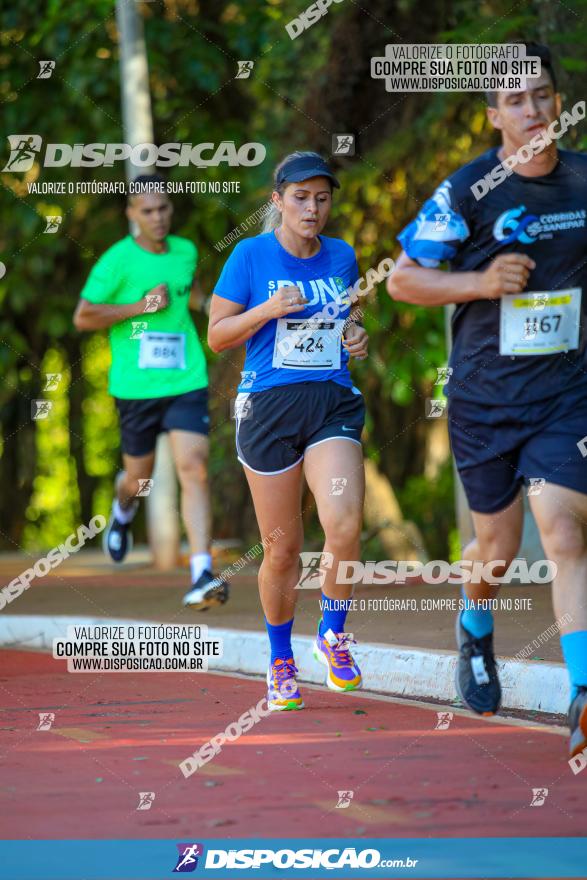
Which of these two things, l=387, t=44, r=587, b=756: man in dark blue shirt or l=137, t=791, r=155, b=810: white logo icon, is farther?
l=387, t=44, r=587, b=756: man in dark blue shirt

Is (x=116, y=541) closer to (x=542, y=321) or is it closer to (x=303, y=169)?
(x=303, y=169)

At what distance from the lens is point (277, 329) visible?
7.06 metres

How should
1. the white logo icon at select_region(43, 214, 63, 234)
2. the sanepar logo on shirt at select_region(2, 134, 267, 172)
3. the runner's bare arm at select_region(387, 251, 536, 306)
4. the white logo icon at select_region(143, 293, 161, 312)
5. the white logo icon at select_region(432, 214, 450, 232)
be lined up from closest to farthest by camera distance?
1. the runner's bare arm at select_region(387, 251, 536, 306)
2. the white logo icon at select_region(432, 214, 450, 232)
3. the white logo icon at select_region(143, 293, 161, 312)
4. the sanepar logo on shirt at select_region(2, 134, 267, 172)
5. the white logo icon at select_region(43, 214, 63, 234)

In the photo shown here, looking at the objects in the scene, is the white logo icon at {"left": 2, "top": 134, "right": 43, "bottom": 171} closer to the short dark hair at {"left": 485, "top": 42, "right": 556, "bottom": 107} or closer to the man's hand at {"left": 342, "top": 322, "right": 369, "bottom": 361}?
the man's hand at {"left": 342, "top": 322, "right": 369, "bottom": 361}

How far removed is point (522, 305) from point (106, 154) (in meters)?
12.8

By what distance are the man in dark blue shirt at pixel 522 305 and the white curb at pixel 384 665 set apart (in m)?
1.30

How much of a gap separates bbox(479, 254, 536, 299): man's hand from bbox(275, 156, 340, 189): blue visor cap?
4.93 feet

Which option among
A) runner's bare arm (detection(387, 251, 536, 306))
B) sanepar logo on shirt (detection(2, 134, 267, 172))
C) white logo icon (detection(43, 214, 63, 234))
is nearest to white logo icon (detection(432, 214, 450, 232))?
runner's bare arm (detection(387, 251, 536, 306))

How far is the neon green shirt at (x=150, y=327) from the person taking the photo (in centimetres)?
1035

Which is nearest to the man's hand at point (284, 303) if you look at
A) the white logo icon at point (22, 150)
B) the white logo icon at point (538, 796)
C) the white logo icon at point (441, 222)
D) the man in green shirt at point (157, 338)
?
the white logo icon at point (441, 222)

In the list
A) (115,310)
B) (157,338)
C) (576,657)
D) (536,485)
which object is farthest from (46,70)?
→ (576,657)

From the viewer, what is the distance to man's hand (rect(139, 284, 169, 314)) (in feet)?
33.7

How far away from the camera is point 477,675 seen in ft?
20.8

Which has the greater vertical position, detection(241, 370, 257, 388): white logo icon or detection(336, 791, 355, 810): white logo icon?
detection(241, 370, 257, 388): white logo icon
